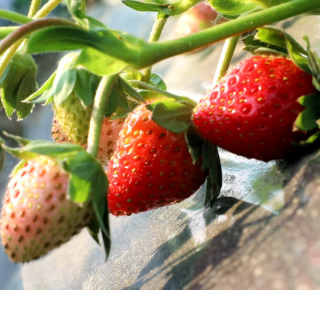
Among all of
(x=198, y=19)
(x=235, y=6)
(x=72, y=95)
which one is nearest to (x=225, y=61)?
(x=235, y=6)

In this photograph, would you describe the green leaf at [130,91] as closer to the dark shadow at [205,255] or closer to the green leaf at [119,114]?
the green leaf at [119,114]

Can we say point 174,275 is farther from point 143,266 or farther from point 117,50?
point 117,50

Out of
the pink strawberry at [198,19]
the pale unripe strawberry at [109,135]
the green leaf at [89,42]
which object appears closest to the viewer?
the green leaf at [89,42]

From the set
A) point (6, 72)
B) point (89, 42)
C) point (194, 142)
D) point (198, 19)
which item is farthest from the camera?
point (198, 19)

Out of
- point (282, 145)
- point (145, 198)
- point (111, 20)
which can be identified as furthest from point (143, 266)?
point (111, 20)

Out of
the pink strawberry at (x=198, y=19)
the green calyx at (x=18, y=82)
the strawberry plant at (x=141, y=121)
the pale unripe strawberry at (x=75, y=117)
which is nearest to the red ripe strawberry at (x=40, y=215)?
the strawberry plant at (x=141, y=121)

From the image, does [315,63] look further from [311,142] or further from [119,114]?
[119,114]

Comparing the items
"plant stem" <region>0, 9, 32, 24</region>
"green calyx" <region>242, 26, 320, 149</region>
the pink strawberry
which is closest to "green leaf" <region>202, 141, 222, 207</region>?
"green calyx" <region>242, 26, 320, 149</region>

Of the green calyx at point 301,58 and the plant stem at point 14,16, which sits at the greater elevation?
the plant stem at point 14,16

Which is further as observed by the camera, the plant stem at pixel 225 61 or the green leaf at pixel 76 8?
the plant stem at pixel 225 61
